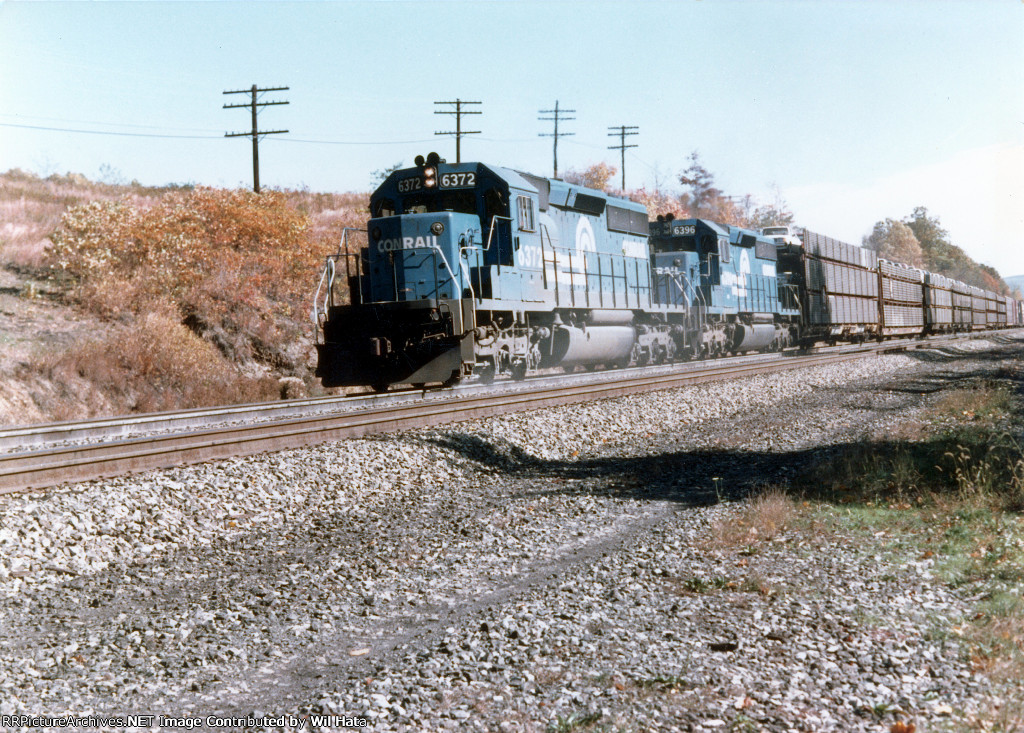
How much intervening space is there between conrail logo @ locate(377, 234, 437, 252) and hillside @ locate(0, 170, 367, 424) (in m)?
5.50

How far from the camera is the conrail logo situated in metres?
13.2

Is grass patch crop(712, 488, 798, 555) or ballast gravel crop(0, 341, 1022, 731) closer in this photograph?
ballast gravel crop(0, 341, 1022, 731)

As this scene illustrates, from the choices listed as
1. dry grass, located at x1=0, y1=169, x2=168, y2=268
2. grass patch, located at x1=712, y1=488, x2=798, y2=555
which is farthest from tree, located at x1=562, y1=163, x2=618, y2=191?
grass patch, located at x1=712, y1=488, x2=798, y2=555

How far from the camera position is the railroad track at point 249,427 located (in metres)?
7.38

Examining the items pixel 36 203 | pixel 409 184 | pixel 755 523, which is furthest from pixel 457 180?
pixel 36 203

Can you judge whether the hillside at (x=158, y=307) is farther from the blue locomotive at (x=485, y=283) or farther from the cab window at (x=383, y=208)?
the cab window at (x=383, y=208)

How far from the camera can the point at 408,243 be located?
1333 cm

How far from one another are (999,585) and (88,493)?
636cm

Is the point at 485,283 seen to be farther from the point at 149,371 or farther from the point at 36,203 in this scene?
the point at 36,203

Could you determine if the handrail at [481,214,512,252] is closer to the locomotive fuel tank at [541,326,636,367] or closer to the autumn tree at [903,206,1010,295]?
the locomotive fuel tank at [541,326,636,367]

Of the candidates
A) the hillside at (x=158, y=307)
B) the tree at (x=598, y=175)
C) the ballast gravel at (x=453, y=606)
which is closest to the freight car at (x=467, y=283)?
the ballast gravel at (x=453, y=606)

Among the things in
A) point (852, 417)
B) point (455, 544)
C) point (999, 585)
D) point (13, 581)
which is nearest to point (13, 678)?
point (13, 581)

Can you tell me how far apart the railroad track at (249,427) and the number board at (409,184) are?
338 cm

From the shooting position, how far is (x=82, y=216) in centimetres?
2200
